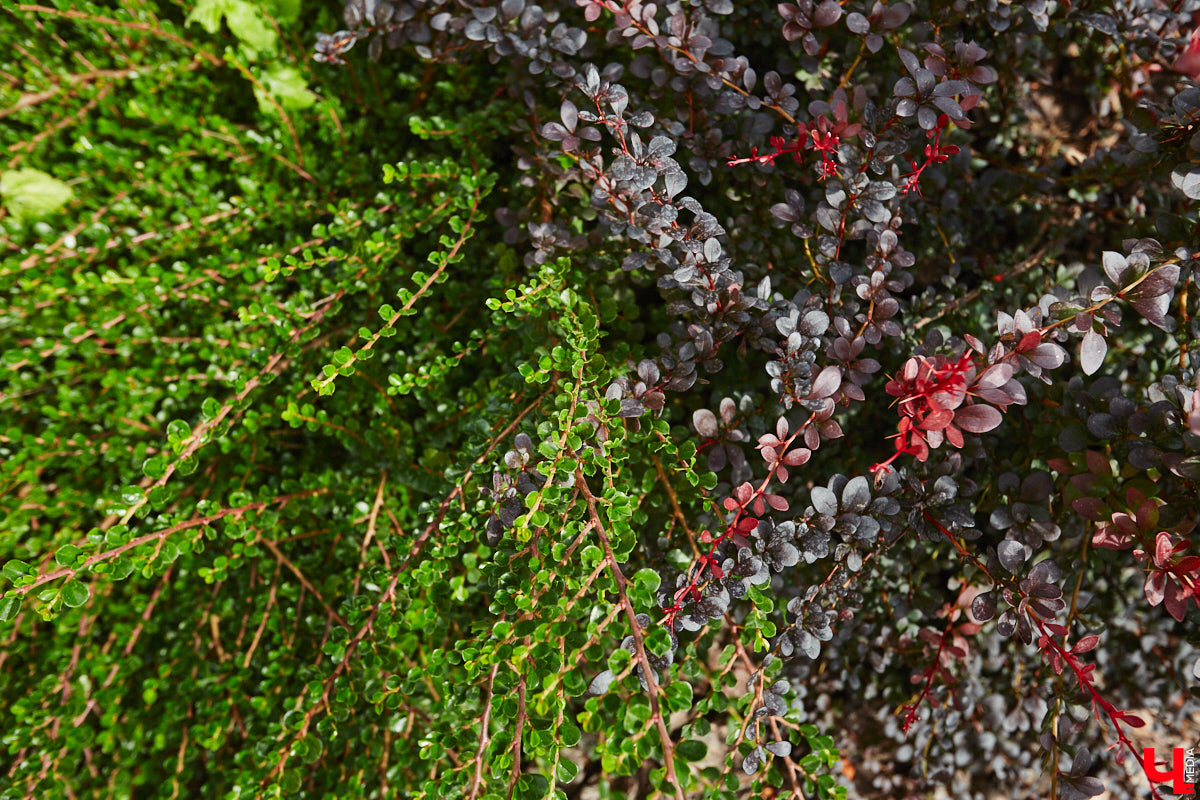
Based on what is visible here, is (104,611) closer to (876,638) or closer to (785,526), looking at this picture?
(785,526)

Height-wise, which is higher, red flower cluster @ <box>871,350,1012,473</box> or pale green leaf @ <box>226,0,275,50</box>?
pale green leaf @ <box>226,0,275,50</box>

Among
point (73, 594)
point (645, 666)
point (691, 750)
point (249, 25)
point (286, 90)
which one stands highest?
point (249, 25)

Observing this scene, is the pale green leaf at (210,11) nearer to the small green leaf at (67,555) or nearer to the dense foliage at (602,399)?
the dense foliage at (602,399)

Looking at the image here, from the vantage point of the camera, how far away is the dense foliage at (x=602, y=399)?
1.22 meters

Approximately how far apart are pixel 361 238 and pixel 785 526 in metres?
1.23

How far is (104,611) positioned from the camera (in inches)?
74.2

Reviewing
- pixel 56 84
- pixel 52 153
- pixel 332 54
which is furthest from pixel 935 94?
pixel 52 153

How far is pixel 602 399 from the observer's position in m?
→ 1.27

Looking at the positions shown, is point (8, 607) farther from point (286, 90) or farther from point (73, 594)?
point (286, 90)

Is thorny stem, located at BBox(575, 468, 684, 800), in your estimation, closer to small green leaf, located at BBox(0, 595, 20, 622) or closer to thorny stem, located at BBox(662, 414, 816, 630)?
thorny stem, located at BBox(662, 414, 816, 630)

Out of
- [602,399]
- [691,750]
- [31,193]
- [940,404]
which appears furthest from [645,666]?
[31,193]

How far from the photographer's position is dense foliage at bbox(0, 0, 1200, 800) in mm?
1217

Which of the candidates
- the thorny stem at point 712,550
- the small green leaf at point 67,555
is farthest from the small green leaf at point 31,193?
the thorny stem at point 712,550
